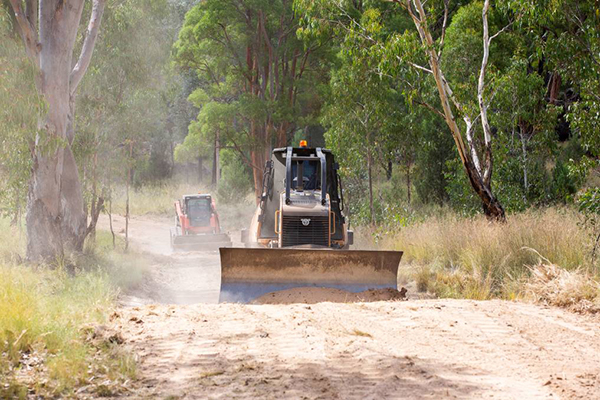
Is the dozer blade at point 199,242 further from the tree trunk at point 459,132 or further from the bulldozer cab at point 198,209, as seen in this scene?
the tree trunk at point 459,132

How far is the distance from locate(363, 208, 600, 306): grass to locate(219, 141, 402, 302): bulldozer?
1.41 meters

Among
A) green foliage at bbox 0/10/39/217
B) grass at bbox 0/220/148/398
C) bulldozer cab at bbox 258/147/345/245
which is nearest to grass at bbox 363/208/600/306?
bulldozer cab at bbox 258/147/345/245

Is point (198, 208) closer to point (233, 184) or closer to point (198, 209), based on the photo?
point (198, 209)

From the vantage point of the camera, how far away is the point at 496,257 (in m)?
11.6

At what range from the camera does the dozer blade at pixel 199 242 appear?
22234 mm

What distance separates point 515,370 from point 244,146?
24266 millimetres

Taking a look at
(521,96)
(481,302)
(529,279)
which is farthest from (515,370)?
(521,96)

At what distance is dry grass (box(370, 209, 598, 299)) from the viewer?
1073 cm

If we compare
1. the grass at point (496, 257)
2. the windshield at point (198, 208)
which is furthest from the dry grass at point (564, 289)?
the windshield at point (198, 208)

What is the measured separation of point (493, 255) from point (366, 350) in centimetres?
585

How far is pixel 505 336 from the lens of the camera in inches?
285

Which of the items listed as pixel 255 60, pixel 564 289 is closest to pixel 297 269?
pixel 564 289

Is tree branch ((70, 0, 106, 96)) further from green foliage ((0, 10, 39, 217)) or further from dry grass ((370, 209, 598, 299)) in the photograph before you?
dry grass ((370, 209, 598, 299))

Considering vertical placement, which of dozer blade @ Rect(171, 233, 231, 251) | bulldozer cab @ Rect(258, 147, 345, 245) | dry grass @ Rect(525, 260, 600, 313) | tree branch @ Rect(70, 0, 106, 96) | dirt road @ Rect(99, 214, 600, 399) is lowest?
dozer blade @ Rect(171, 233, 231, 251)
